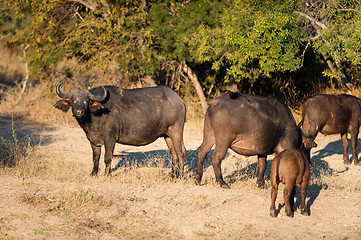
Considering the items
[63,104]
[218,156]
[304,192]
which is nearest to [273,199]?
[304,192]

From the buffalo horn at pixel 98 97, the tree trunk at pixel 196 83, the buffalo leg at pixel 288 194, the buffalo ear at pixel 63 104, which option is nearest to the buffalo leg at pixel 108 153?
the buffalo horn at pixel 98 97

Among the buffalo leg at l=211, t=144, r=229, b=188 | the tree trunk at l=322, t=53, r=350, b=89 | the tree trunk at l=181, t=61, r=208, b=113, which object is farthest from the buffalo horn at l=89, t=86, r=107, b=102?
the tree trunk at l=322, t=53, r=350, b=89

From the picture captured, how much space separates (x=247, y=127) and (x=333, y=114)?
4.65 metres

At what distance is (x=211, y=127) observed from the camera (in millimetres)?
9547

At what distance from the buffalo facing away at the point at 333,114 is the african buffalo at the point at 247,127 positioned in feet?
11.4

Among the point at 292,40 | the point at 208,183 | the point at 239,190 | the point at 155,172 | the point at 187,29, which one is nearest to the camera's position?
the point at 239,190

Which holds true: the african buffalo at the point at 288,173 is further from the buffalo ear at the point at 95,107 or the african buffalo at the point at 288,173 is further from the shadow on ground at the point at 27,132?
the shadow on ground at the point at 27,132

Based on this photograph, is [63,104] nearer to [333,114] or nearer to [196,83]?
[333,114]

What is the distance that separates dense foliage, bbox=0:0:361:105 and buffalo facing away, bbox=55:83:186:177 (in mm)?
4508

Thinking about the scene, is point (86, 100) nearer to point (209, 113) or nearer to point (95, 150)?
point (95, 150)

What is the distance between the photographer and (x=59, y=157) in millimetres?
12430

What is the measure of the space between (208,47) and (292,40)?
2.37 metres

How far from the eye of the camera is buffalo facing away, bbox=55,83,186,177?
10133mm

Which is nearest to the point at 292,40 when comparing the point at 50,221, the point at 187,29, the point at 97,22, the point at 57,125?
the point at 187,29
